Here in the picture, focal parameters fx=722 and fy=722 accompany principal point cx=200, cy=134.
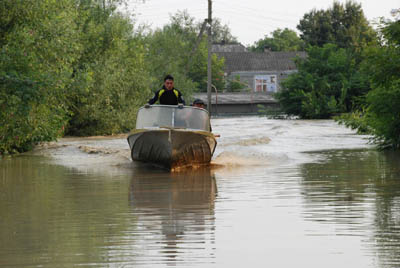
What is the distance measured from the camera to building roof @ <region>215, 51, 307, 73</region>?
102188mm

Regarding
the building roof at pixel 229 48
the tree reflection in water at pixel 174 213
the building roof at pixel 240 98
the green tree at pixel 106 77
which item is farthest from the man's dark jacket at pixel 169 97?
the building roof at pixel 229 48

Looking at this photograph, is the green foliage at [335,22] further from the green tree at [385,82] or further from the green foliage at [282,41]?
the green tree at [385,82]

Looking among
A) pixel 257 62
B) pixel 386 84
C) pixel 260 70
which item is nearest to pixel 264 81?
pixel 260 70

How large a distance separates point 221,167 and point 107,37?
20.8 m

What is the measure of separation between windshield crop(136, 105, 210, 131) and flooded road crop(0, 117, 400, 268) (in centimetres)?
118

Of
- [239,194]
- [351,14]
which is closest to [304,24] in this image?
[351,14]

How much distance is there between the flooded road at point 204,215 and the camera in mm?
7254

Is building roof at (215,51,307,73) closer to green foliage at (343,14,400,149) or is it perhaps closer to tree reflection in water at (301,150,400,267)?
green foliage at (343,14,400,149)

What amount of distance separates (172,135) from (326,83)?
3883 centimetres

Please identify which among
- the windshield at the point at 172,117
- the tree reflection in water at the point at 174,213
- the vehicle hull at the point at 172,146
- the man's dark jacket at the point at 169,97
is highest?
the man's dark jacket at the point at 169,97

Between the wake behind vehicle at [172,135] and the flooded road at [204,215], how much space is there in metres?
0.48

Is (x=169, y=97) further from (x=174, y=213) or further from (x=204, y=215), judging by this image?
(x=204, y=215)

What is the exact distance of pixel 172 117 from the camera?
57.5ft

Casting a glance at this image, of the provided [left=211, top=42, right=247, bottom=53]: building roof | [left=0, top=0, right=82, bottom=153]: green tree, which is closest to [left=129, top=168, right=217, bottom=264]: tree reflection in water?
[left=0, top=0, right=82, bottom=153]: green tree
